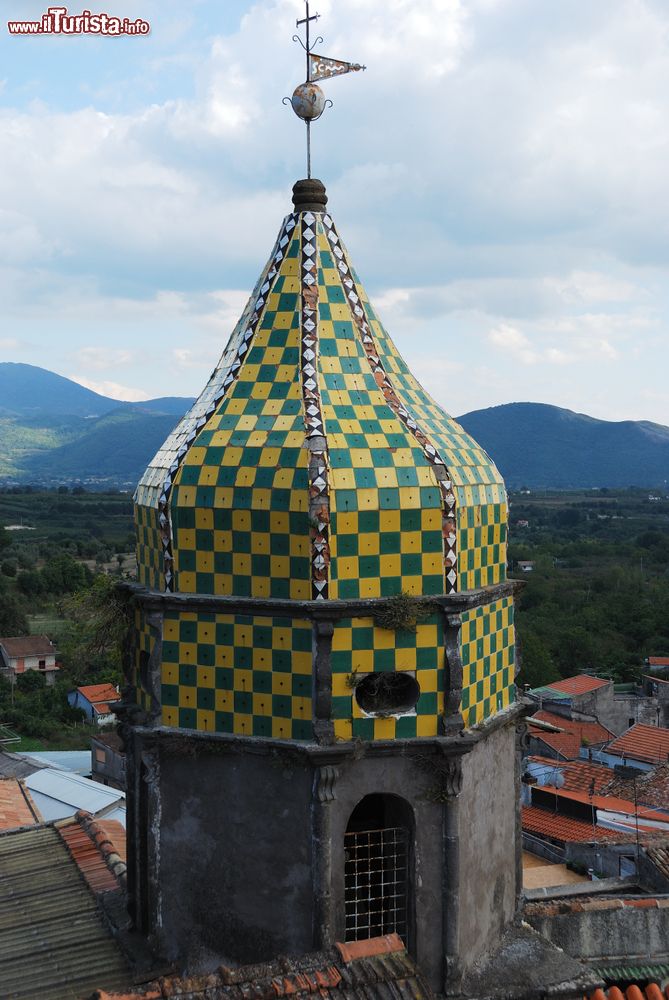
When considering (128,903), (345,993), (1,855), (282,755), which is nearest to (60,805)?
(1,855)

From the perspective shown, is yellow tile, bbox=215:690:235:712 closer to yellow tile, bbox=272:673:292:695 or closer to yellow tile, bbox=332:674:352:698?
yellow tile, bbox=272:673:292:695

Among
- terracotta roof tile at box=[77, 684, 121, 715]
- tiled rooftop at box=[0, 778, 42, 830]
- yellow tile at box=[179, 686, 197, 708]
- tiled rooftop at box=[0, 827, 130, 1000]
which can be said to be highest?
yellow tile at box=[179, 686, 197, 708]

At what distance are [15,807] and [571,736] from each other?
3033cm

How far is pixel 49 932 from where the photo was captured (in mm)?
10664

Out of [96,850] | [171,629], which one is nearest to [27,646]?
[96,850]

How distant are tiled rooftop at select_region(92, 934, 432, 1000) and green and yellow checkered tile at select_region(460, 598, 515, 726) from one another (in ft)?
8.97

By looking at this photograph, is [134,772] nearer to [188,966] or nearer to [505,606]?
[188,966]

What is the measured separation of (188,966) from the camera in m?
9.88

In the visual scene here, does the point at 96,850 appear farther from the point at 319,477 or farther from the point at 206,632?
the point at 319,477

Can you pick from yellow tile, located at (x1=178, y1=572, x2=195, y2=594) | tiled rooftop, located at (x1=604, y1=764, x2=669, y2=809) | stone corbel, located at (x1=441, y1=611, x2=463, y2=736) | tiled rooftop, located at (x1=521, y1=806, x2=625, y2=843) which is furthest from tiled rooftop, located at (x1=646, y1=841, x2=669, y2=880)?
tiled rooftop, located at (x1=604, y1=764, x2=669, y2=809)

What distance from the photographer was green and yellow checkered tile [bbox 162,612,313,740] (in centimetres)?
934

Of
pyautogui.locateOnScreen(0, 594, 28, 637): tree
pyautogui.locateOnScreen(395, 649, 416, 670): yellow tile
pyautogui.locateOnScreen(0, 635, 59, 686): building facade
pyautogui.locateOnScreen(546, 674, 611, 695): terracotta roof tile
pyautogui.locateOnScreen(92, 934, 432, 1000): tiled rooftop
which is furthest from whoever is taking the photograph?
pyautogui.locateOnScreen(0, 594, 28, 637): tree

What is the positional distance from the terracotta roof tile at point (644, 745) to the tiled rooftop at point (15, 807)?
2456cm

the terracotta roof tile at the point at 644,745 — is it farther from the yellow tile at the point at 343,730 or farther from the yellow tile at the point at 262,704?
the yellow tile at the point at 262,704
